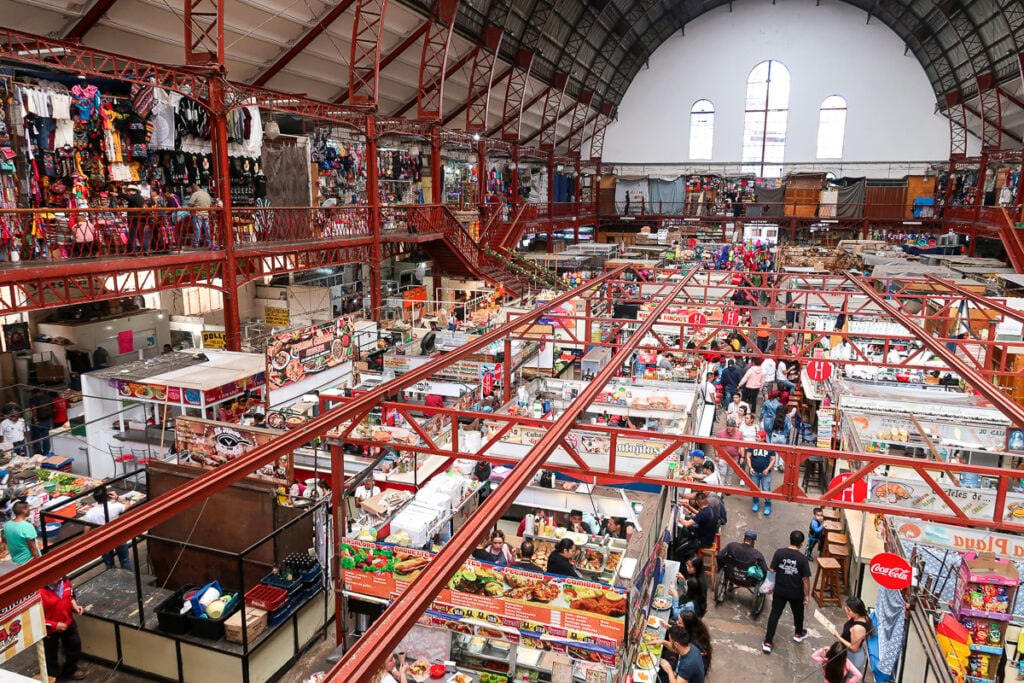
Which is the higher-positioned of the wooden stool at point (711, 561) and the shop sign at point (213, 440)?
the shop sign at point (213, 440)

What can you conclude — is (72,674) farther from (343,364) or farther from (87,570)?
(343,364)

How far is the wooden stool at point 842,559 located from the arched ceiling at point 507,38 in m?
16.1

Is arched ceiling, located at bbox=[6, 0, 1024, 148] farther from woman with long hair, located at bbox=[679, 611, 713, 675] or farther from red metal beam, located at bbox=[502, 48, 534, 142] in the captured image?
woman with long hair, located at bbox=[679, 611, 713, 675]

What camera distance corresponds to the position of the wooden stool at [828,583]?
9255mm

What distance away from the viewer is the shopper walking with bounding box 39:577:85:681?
7.34m

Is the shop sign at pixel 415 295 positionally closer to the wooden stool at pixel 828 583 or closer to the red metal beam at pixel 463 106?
the red metal beam at pixel 463 106

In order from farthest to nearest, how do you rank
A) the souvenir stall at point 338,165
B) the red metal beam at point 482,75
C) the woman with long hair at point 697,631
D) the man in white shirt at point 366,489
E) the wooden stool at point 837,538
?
the red metal beam at point 482,75 < the souvenir stall at point 338,165 < the wooden stool at point 837,538 < the man in white shirt at point 366,489 < the woman with long hair at point 697,631

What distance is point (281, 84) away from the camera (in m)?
20.4

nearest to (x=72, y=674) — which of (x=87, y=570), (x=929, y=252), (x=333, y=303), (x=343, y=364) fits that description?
(x=87, y=570)

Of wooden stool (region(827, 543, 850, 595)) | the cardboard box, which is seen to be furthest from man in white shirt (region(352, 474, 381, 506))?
wooden stool (region(827, 543, 850, 595))

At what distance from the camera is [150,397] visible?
10.2 m

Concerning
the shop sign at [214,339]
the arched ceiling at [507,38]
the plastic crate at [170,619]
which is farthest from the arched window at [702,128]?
the plastic crate at [170,619]

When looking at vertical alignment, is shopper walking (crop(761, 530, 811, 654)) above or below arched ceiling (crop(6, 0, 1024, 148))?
below

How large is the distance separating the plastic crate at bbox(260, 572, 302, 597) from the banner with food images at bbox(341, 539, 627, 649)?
177cm
